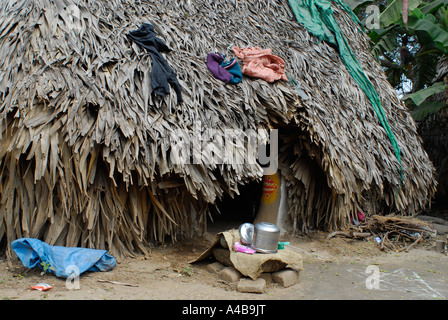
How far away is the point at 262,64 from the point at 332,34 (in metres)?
2.29

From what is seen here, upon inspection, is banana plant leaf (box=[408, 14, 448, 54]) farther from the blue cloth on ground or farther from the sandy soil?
the blue cloth on ground

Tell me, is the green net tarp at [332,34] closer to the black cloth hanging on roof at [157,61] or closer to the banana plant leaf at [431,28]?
the banana plant leaf at [431,28]

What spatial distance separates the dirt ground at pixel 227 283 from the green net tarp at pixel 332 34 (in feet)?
6.46

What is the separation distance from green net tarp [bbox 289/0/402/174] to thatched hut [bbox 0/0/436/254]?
33cm

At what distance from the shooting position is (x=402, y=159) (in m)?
6.60

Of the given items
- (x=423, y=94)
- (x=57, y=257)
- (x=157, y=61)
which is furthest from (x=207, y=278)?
(x=423, y=94)

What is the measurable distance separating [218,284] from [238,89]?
2.39 metres

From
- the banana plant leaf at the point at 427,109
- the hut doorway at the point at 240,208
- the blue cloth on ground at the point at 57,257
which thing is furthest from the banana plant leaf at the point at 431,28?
the blue cloth on ground at the point at 57,257

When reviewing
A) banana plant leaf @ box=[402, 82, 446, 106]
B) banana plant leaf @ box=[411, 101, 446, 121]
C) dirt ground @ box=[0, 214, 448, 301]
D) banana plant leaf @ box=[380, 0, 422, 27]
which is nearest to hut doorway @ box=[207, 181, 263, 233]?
dirt ground @ box=[0, 214, 448, 301]

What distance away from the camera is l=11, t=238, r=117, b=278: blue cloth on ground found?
378 cm

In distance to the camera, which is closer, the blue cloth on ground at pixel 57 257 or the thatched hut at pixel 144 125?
the blue cloth on ground at pixel 57 257

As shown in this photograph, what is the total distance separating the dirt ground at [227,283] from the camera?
11.8 feet

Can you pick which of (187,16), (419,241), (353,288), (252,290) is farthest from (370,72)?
(252,290)

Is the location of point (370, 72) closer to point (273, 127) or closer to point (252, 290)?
point (273, 127)
